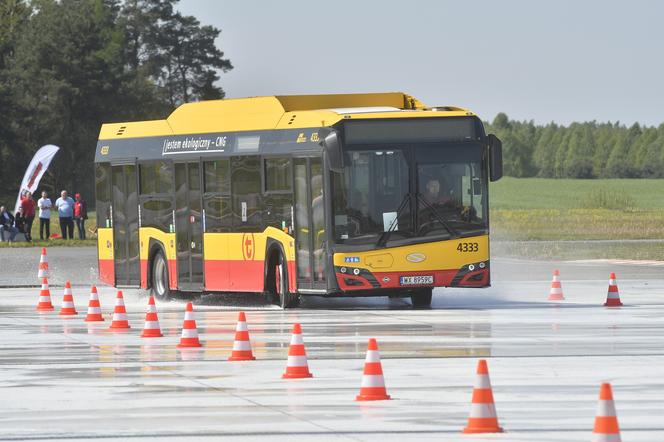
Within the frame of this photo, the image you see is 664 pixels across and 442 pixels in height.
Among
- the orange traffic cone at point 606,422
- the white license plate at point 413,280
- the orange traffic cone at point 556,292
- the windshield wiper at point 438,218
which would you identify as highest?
the windshield wiper at point 438,218

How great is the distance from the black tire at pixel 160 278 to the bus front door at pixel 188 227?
71cm

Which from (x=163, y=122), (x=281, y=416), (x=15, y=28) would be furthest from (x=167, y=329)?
(x=15, y=28)

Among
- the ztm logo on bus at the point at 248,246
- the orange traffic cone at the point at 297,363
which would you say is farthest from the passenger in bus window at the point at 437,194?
the orange traffic cone at the point at 297,363

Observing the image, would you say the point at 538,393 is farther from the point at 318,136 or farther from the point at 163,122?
the point at 163,122

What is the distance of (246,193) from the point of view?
27891 millimetres

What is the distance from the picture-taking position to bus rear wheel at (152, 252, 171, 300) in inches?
1196

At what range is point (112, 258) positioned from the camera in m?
32.0

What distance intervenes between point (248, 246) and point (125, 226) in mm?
4405

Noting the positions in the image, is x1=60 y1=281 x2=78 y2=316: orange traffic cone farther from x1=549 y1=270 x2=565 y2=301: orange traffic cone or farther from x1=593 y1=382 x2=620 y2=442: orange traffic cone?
x1=593 y1=382 x2=620 y2=442: orange traffic cone

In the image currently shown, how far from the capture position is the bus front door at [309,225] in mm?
25953

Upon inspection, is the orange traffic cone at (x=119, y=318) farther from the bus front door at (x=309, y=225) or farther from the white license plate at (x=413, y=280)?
the white license plate at (x=413, y=280)

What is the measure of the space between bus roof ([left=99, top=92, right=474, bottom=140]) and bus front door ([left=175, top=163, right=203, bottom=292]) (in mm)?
755

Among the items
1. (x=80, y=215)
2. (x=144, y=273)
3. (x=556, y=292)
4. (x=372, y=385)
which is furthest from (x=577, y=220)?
(x=372, y=385)

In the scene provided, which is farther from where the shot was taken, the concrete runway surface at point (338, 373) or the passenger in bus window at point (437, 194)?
the passenger in bus window at point (437, 194)
